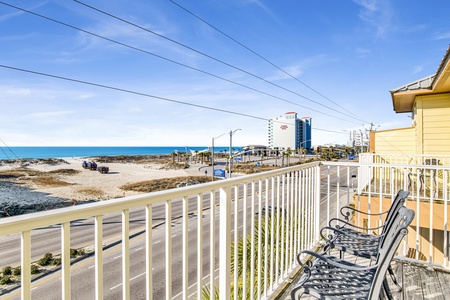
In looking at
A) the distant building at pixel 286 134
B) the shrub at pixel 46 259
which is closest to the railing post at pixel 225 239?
the shrub at pixel 46 259

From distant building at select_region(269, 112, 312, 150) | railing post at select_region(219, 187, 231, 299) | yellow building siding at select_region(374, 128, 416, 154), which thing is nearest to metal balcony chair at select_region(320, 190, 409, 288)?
railing post at select_region(219, 187, 231, 299)

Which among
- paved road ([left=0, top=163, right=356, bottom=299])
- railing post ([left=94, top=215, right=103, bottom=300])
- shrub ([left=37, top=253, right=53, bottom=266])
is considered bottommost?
paved road ([left=0, top=163, right=356, bottom=299])

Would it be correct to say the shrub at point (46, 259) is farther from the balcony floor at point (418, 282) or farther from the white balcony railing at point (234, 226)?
the balcony floor at point (418, 282)

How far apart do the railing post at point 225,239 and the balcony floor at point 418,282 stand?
0.74 m

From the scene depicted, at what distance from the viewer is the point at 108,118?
3797 centimetres

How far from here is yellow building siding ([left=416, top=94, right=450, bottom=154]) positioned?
6969 millimetres

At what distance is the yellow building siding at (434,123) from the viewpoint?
22.9 feet

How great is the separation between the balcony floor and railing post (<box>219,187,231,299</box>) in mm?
740

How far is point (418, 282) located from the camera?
7.48 feet

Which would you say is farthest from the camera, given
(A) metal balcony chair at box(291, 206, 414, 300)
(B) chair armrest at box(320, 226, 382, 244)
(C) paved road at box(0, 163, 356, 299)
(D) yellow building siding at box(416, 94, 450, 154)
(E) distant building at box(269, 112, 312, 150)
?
(E) distant building at box(269, 112, 312, 150)

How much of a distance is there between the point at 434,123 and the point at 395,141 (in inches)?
102

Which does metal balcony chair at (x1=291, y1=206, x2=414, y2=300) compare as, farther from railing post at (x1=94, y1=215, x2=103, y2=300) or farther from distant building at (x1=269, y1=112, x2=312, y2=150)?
distant building at (x1=269, y1=112, x2=312, y2=150)

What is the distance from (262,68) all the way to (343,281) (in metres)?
15.3

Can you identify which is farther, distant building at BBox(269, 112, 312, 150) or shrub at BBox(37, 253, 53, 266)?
distant building at BBox(269, 112, 312, 150)
